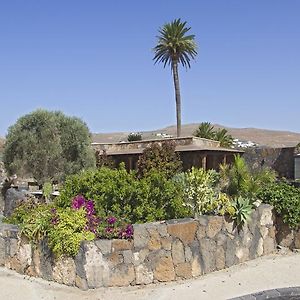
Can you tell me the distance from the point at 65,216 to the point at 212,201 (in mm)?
2955

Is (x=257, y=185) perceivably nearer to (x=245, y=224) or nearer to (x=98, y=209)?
(x=245, y=224)

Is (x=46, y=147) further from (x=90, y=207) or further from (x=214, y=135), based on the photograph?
(x=214, y=135)

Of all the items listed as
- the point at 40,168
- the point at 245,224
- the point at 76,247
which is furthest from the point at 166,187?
the point at 40,168

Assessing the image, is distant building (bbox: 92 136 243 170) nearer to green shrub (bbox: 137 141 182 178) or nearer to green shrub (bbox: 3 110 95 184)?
green shrub (bbox: 137 141 182 178)

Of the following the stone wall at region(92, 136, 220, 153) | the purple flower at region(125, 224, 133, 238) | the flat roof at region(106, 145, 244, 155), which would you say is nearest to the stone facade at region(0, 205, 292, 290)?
the purple flower at region(125, 224, 133, 238)

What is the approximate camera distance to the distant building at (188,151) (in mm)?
23641

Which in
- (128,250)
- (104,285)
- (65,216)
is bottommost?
(104,285)

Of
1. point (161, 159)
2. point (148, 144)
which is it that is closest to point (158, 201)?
point (161, 159)

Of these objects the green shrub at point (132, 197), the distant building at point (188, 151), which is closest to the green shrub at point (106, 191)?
the green shrub at point (132, 197)

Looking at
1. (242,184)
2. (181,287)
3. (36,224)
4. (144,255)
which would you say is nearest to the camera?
(181,287)

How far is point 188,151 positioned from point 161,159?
6.06ft

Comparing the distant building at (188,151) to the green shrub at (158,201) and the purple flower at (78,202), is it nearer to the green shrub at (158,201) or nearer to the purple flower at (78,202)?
the green shrub at (158,201)

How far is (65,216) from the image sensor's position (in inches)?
282

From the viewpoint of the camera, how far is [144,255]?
6910mm
